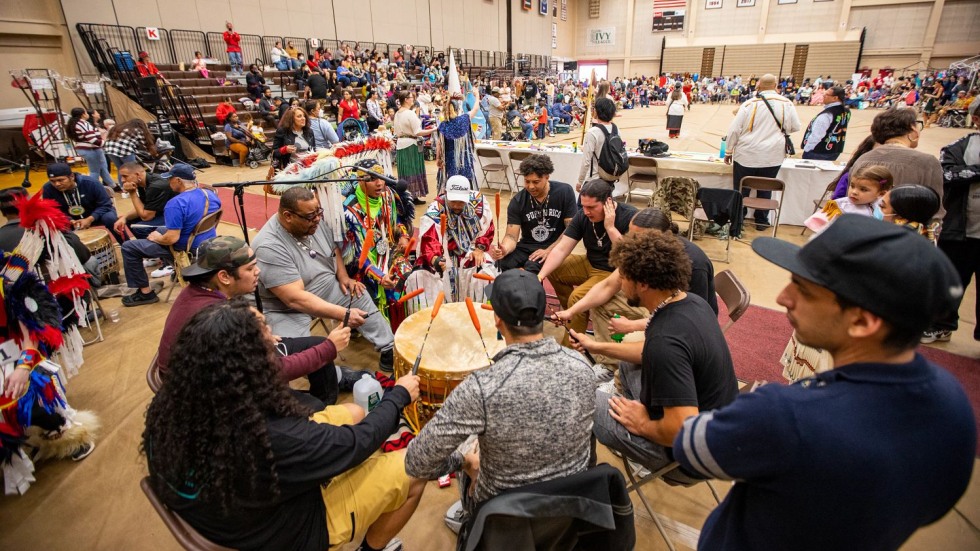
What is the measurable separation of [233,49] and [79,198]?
1142 cm

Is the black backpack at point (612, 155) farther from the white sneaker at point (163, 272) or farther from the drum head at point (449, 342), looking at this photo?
the white sneaker at point (163, 272)

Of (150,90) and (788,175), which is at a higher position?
(150,90)

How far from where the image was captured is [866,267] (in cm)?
92

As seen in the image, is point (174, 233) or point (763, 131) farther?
point (763, 131)

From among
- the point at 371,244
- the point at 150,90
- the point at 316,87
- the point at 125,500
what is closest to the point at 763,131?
the point at 371,244

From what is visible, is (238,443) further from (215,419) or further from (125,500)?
(125,500)

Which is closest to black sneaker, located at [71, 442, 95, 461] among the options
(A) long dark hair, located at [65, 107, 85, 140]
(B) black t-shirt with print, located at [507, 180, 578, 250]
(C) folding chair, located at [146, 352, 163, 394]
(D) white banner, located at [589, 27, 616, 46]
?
(C) folding chair, located at [146, 352, 163, 394]

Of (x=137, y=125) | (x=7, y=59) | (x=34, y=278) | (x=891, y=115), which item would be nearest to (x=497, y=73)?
(x=7, y=59)

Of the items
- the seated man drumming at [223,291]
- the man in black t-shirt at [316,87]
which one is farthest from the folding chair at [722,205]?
the man in black t-shirt at [316,87]

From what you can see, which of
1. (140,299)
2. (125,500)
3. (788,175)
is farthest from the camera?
(788,175)

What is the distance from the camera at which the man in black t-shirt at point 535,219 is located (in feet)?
13.0

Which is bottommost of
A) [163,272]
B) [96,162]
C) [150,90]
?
[163,272]

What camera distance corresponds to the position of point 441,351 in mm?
2475

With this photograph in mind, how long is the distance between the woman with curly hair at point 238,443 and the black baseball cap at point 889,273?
1473 millimetres
